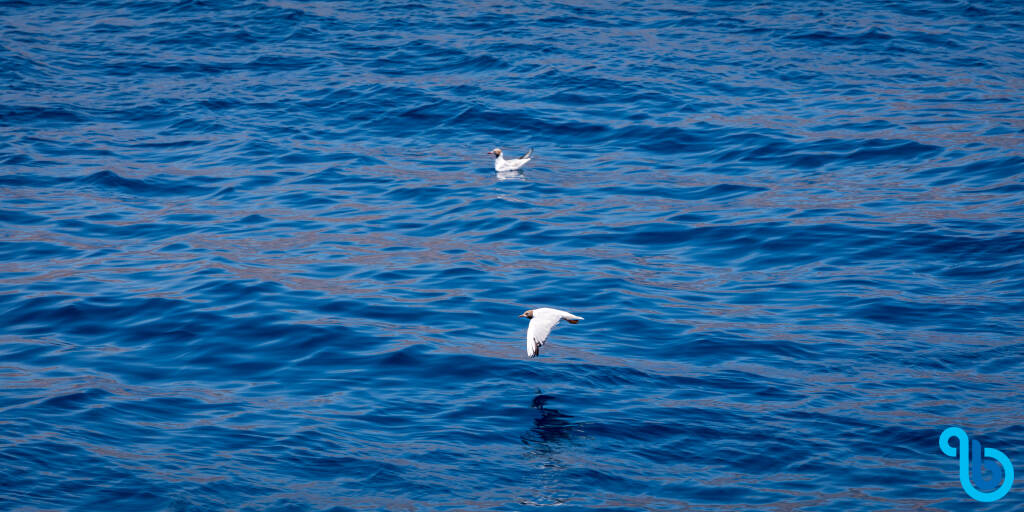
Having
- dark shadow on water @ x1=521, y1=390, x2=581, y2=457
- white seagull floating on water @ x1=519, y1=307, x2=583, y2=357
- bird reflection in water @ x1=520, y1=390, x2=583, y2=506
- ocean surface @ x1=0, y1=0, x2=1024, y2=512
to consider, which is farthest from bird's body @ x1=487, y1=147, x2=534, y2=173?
dark shadow on water @ x1=521, y1=390, x2=581, y2=457

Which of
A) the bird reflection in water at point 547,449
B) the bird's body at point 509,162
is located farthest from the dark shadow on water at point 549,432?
the bird's body at point 509,162

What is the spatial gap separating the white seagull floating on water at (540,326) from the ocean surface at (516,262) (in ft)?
1.32

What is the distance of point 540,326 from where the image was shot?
1136 centimetres

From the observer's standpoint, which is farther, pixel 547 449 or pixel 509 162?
pixel 509 162

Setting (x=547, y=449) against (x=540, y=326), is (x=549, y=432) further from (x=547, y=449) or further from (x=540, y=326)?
(x=540, y=326)

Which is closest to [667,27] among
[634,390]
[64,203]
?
[64,203]

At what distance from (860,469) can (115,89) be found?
18.7 m

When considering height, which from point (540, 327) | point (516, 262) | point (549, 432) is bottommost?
point (549, 432)

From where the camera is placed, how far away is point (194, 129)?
21172mm

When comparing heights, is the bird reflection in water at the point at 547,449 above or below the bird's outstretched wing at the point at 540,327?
below

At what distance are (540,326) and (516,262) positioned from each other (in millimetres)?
3633

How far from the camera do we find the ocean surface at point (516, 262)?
963cm

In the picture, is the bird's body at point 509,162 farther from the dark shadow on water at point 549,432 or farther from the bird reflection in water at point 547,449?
the dark shadow on water at point 549,432

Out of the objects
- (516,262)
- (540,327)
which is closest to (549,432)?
(540,327)
